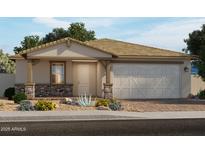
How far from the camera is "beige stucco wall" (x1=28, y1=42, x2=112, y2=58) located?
95.1ft

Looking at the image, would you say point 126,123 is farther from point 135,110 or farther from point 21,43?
point 21,43

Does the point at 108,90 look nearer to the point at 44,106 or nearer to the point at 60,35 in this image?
the point at 44,106

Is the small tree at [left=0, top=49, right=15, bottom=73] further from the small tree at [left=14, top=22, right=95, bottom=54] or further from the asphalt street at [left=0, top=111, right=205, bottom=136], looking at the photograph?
the asphalt street at [left=0, top=111, right=205, bottom=136]

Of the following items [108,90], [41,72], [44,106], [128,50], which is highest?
[128,50]

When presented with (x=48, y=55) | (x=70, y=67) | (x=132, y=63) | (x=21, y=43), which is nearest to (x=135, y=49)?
(x=132, y=63)

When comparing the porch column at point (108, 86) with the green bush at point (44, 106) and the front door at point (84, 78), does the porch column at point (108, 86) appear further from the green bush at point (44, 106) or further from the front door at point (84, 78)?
the green bush at point (44, 106)

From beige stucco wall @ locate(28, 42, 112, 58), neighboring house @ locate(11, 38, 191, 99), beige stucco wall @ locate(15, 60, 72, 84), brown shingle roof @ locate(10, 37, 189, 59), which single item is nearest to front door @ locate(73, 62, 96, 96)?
neighboring house @ locate(11, 38, 191, 99)

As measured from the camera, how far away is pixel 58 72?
31.5m

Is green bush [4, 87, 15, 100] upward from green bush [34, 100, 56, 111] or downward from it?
upward

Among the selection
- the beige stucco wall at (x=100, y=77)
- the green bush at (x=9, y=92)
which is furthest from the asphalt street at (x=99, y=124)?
the green bush at (x=9, y=92)

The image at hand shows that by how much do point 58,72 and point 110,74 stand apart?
3770 mm

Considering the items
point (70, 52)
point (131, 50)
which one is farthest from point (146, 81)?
point (70, 52)

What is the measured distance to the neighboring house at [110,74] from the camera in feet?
96.9

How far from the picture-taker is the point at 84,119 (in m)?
18.0
